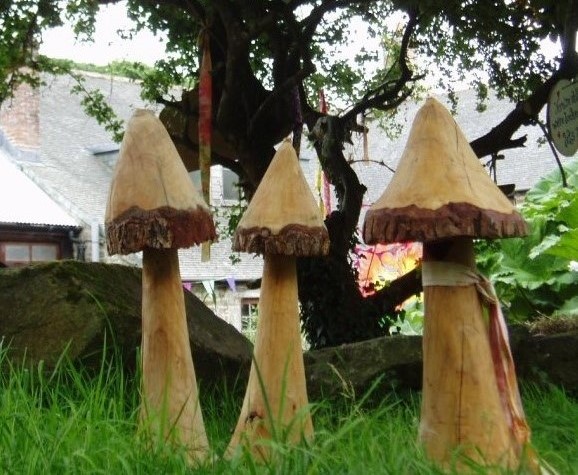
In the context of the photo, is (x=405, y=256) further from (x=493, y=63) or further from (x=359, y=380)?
(x=359, y=380)

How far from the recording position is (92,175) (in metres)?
18.7

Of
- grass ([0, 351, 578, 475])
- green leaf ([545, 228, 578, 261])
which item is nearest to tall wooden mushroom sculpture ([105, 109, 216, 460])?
grass ([0, 351, 578, 475])

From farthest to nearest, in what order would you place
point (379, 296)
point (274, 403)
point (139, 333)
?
point (379, 296)
point (139, 333)
point (274, 403)

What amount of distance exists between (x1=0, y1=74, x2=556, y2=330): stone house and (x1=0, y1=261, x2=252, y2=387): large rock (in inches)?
A: 432

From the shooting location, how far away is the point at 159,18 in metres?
5.71

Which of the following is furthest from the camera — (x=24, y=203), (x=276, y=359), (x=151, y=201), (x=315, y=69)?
(x=24, y=203)

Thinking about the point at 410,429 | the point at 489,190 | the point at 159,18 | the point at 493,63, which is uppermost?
the point at 159,18

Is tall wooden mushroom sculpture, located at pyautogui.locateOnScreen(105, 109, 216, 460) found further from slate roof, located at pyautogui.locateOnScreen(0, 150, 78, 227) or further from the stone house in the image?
slate roof, located at pyautogui.locateOnScreen(0, 150, 78, 227)

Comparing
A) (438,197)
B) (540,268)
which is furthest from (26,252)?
(438,197)

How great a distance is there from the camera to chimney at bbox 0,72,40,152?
57.4 feet

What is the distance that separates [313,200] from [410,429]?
841mm

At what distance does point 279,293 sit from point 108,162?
17614 millimetres

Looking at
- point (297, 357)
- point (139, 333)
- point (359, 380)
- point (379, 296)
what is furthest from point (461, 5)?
point (297, 357)

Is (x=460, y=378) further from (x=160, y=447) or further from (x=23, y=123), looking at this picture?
(x=23, y=123)
